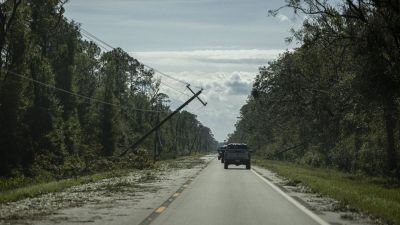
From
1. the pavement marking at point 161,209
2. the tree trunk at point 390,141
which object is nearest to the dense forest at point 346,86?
the tree trunk at point 390,141

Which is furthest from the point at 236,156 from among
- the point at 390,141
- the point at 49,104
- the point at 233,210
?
the point at 233,210

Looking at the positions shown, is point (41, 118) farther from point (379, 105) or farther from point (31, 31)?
point (379, 105)

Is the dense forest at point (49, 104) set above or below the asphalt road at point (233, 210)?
above

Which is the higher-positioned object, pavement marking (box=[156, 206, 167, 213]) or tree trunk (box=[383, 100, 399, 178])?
tree trunk (box=[383, 100, 399, 178])

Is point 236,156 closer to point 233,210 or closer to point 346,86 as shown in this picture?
point 346,86

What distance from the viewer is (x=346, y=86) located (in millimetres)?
31297

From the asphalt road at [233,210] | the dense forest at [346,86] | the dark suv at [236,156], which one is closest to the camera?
the asphalt road at [233,210]

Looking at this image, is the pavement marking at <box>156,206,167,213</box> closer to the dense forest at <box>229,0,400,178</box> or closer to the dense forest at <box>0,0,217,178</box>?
the dense forest at <box>229,0,400,178</box>

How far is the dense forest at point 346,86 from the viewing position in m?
25.8

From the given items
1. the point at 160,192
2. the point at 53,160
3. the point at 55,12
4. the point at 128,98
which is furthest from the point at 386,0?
the point at 128,98

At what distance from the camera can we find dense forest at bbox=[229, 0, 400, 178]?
25.8 m

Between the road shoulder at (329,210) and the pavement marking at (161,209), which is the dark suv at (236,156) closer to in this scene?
the road shoulder at (329,210)

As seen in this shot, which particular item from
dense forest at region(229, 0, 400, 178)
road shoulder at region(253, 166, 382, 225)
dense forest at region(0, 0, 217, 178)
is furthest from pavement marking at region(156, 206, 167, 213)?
dense forest at region(0, 0, 217, 178)

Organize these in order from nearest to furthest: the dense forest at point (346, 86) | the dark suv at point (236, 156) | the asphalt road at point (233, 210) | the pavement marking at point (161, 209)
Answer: the asphalt road at point (233, 210) < the pavement marking at point (161, 209) < the dense forest at point (346, 86) < the dark suv at point (236, 156)
